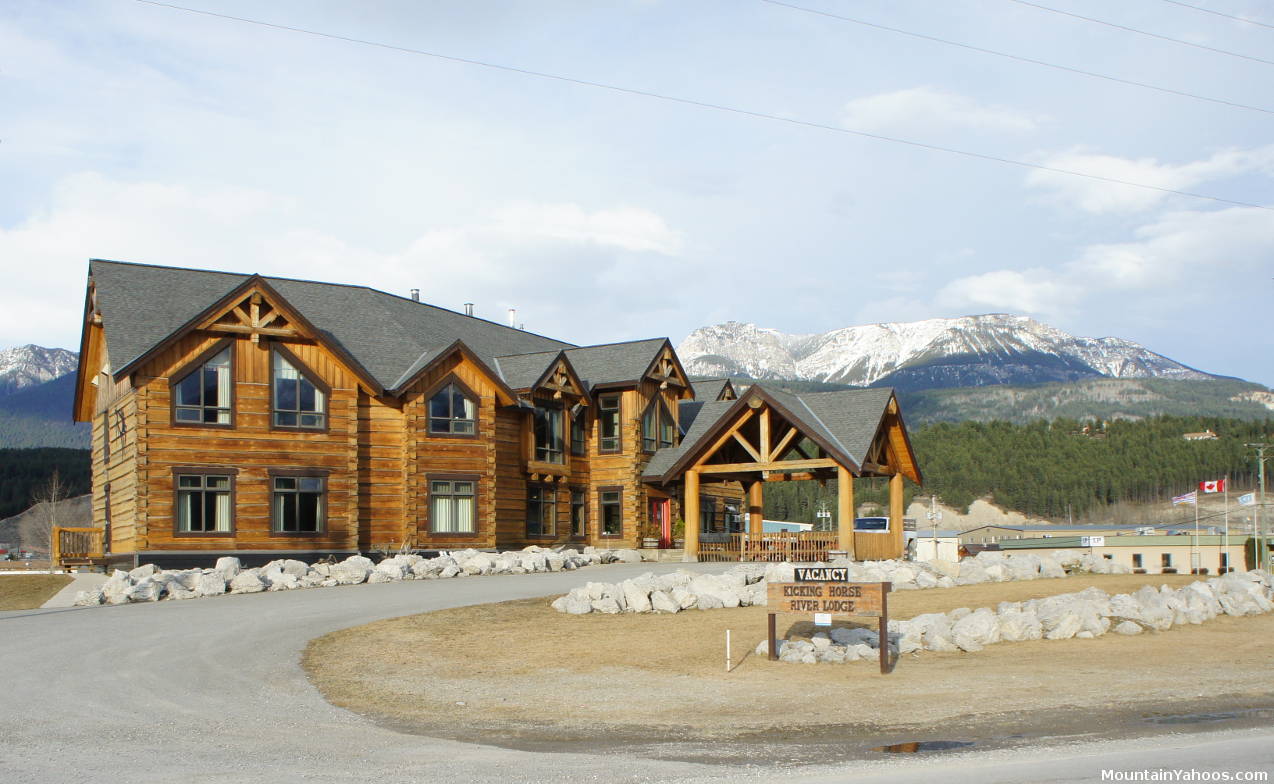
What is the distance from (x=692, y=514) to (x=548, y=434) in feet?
20.1

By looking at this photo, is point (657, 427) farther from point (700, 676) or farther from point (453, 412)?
point (700, 676)

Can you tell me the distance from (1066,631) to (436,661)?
10281mm

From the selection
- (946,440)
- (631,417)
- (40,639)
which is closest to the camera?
A: (40,639)

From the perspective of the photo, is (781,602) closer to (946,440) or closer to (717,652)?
(717,652)

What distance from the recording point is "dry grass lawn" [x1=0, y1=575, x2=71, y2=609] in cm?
2936

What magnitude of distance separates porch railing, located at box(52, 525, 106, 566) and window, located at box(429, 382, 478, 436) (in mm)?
11354

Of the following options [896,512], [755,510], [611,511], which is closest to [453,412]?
[611,511]

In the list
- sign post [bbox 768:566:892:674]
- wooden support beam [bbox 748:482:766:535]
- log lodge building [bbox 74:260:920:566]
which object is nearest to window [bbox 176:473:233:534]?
log lodge building [bbox 74:260:920:566]

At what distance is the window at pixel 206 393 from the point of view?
112 ft

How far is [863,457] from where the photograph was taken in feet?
122

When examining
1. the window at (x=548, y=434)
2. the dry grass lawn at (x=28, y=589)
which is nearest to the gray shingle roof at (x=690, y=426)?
the window at (x=548, y=434)

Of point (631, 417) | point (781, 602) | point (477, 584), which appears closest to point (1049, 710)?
point (781, 602)

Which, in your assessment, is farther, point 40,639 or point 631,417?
point 631,417

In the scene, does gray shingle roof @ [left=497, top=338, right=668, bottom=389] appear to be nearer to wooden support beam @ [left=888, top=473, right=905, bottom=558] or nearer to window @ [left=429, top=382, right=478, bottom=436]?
window @ [left=429, top=382, right=478, bottom=436]
